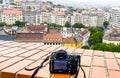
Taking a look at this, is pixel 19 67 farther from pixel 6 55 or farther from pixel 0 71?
pixel 6 55

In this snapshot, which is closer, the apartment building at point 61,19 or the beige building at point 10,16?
the beige building at point 10,16

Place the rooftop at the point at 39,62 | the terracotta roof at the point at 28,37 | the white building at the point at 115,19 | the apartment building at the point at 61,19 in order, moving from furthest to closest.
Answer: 1. the white building at the point at 115,19
2. the apartment building at the point at 61,19
3. the terracotta roof at the point at 28,37
4. the rooftop at the point at 39,62

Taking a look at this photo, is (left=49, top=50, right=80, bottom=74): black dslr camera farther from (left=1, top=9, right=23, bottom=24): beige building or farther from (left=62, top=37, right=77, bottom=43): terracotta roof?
(left=1, top=9, right=23, bottom=24): beige building

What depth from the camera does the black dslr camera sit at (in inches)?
76.2

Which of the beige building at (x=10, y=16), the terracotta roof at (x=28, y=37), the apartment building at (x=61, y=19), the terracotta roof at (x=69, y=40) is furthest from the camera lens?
the apartment building at (x=61, y=19)

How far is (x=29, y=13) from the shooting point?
77875mm

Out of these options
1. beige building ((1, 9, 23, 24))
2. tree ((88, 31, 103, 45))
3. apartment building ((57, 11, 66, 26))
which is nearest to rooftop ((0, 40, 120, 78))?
tree ((88, 31, 103, 45))

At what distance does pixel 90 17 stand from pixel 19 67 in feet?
284

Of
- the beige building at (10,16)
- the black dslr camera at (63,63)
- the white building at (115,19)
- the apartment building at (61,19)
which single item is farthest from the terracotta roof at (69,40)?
the white building at (115,19)

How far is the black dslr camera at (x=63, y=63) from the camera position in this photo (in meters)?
1.93

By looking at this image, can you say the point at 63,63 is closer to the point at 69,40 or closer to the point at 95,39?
the point at 69,40

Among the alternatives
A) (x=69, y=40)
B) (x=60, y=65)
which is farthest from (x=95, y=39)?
(x=60, y=65)

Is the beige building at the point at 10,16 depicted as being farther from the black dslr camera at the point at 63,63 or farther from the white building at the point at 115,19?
the black dslr camera at the point at 63,63

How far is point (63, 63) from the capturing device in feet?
6.44
